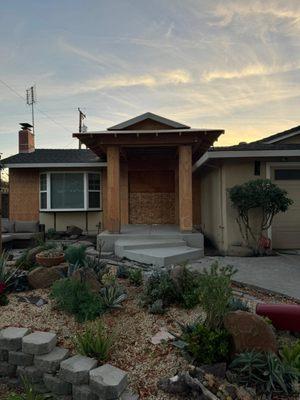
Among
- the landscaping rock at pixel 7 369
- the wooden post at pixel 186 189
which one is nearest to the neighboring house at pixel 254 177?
the wooden post at pixel 186 189

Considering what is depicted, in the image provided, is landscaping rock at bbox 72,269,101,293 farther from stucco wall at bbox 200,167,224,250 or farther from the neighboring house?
stucco wall at bbox 200,167,224,250

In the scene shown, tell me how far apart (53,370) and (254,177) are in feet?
22.9

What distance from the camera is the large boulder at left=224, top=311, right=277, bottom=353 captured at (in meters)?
2.86

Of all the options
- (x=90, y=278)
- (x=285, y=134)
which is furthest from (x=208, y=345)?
(x=285, y=134)

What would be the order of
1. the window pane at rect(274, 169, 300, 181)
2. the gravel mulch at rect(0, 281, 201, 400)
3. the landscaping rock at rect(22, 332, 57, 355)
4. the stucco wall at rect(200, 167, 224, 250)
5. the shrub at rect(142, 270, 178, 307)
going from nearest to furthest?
the gravel mulch at rect(0, 281, 201, 400) → the landscaping rock at rect(22, 332, 57, 355) → the shrub at rect(142, 270, 178, 307) → the window pane at rect(274, 169, 300, 181) → the stucco wall at rect(200, 167, 224, 250)

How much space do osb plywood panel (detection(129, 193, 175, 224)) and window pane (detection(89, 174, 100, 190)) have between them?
1.46m

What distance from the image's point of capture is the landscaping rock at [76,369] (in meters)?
2.87

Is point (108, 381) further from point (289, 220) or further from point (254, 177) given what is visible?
point (289, 220)

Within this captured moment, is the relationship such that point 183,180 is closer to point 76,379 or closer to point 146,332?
point 146,332

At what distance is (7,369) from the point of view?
336 cm

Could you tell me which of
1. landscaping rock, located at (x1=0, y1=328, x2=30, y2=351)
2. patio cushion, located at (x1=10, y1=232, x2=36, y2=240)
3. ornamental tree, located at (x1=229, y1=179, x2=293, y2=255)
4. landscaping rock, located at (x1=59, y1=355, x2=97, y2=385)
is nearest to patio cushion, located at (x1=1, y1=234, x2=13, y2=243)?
patio cushion, located at (x1=10, y1=232, x2=36, y2=240)

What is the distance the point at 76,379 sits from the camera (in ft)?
9.43

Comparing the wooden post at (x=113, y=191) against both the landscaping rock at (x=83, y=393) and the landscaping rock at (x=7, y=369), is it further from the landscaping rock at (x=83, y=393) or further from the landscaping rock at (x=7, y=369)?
the landscaping rock at (x=83, y=393)

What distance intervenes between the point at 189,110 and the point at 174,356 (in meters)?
10.7
